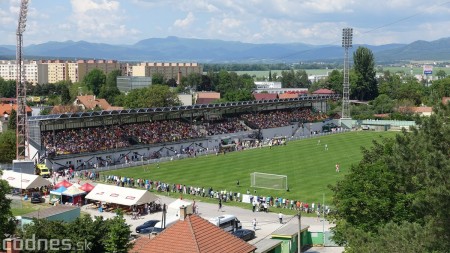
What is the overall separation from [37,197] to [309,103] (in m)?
60.4

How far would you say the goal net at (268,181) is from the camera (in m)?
47.1

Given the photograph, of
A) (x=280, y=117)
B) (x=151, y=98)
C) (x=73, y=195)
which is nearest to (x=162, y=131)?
(x=280, y=117)

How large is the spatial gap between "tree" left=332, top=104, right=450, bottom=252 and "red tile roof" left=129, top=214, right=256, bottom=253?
421 centimetres

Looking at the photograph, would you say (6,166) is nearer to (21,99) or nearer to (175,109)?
(21,99)

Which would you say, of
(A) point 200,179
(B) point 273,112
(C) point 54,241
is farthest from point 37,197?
(B) point 273,112

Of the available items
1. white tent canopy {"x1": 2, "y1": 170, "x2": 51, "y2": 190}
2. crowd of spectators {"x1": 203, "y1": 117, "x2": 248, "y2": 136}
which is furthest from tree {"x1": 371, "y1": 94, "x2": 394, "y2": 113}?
white tent canopy {"x1": 2, "y1": 170, "x2": 51, "y2": 190}

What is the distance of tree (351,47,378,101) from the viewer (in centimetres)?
13112

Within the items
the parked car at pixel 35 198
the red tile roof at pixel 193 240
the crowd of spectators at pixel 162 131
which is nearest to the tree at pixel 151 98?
the crowd of spectators at pixel 162 131

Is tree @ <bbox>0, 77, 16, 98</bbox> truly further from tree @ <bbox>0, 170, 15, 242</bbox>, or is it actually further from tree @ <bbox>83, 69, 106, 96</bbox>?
tree @ <bbox>0, 170, 15, 242</bbox>

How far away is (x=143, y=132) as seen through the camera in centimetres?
6638

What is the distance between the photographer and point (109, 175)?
52000 millimetres

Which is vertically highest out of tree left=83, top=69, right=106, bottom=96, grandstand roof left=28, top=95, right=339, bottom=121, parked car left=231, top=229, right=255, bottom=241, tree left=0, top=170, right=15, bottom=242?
tree left=83, top=69, right=106, bottom=96

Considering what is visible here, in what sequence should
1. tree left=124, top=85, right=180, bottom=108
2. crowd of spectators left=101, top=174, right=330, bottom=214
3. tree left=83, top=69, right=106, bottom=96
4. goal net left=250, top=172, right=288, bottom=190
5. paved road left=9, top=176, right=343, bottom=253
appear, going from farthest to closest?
1. tree left=83, top=69, right=106, bottom=96
2. tree left=124, top=85, right=180, bottom=108
3. goal net left=250, top=172, right=288, bottom=190
4. crowd of spectators left=101, top=174, right=330, bottom=214
5. paved road left=9, top=176, right=343, bottom=253

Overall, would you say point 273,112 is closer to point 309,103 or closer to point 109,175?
point 309,103
